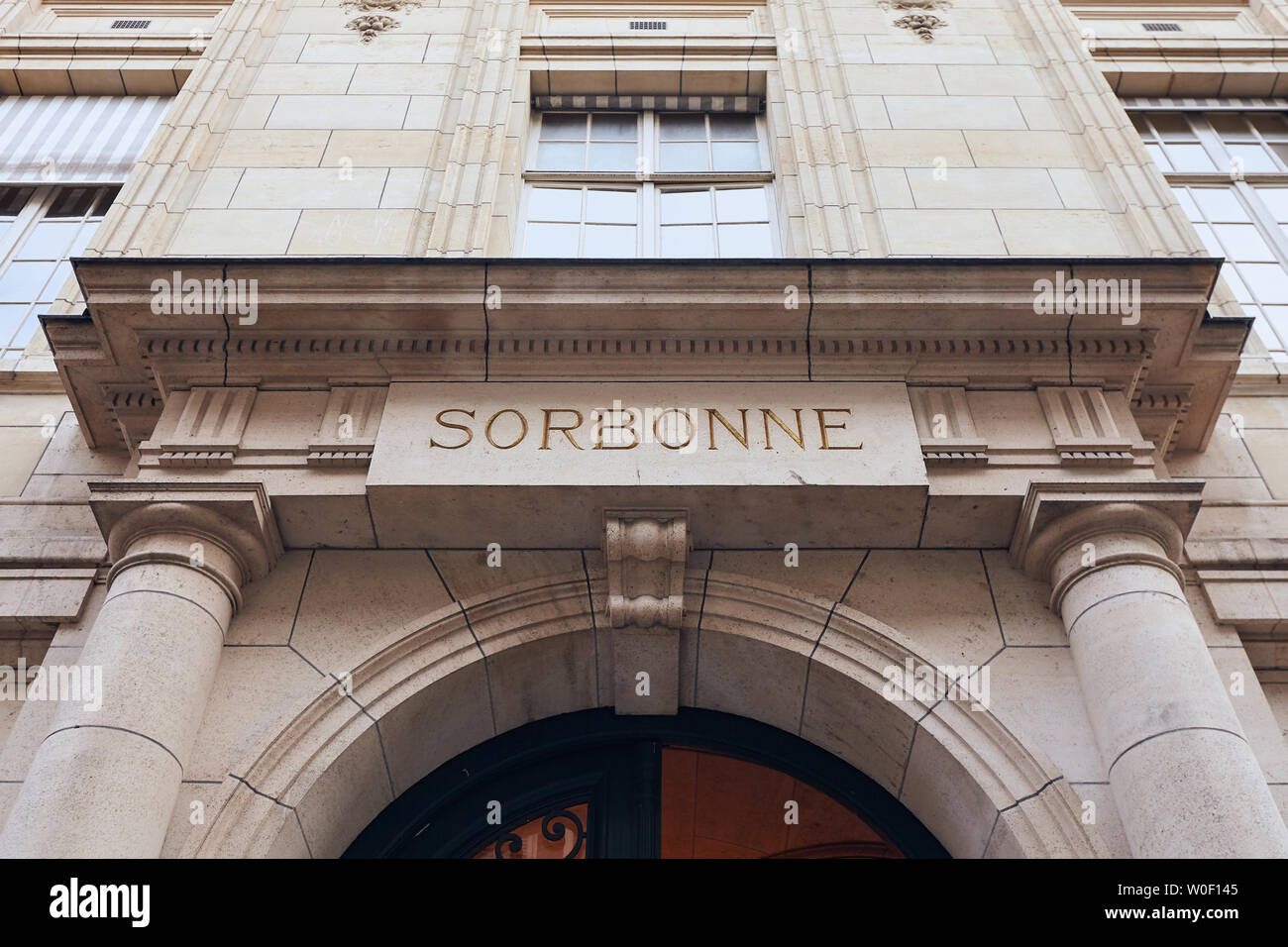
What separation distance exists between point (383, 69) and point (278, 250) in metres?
2.77

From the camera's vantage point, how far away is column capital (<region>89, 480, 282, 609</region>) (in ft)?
20.5

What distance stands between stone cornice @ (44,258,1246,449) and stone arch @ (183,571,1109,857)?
1534mm

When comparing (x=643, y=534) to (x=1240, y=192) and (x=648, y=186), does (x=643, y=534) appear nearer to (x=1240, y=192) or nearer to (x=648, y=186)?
(x=648, y=186)

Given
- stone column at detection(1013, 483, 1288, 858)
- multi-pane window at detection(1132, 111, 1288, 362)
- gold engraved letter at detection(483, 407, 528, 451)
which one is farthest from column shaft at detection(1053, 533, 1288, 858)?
multi-pane window at detection(1132, 111, 1288, 362)

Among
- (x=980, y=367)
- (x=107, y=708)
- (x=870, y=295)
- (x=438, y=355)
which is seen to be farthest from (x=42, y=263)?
(x=980, y=367)

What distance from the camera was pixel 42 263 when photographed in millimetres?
9906

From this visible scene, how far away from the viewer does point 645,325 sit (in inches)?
279

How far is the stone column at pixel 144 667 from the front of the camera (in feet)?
16.7

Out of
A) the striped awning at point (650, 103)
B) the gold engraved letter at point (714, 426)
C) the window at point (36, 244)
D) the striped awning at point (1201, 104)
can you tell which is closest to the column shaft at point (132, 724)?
the gold engraved letter at point (714, 426)

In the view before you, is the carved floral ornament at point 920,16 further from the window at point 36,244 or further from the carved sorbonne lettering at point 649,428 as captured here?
the window at point 36,244

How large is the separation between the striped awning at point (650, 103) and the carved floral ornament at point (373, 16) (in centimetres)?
156

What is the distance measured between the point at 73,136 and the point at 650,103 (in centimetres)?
572

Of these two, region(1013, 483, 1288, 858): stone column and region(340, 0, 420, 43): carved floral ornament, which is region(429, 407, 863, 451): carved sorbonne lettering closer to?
region(1013, 483, 1288, 858): stone column
